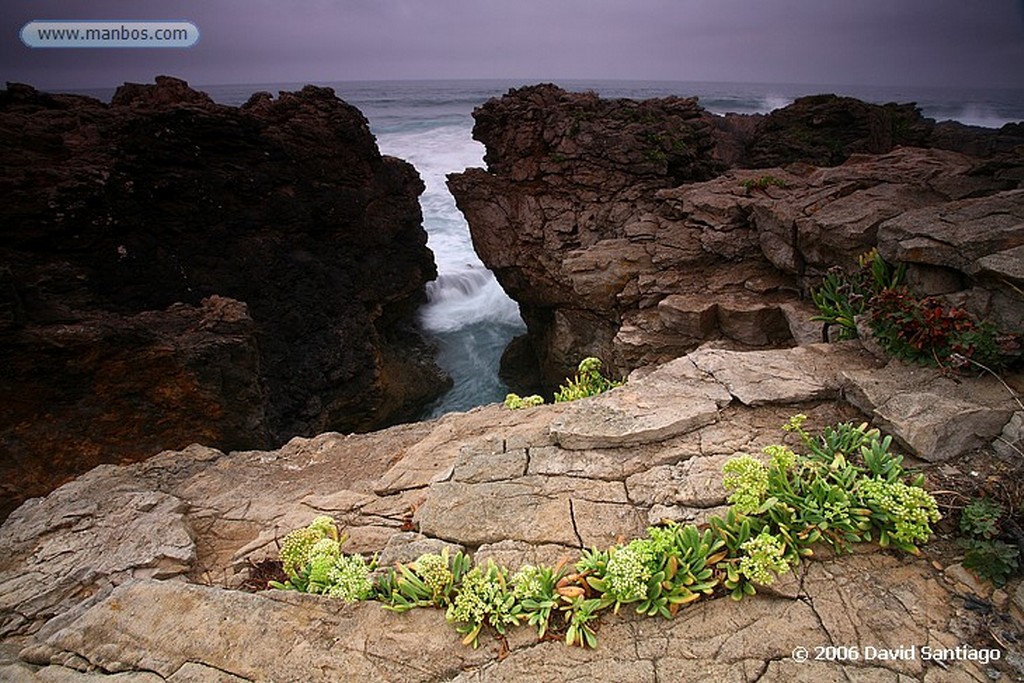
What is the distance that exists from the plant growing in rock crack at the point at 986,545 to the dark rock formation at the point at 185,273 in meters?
11.5

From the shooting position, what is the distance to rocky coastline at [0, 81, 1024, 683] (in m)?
3.14

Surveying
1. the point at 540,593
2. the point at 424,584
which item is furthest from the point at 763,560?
the point at 424,584

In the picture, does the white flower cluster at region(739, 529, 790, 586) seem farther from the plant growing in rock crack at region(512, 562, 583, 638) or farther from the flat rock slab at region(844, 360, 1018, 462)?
the flat rock slab at region(844, 360, 1018, 462)

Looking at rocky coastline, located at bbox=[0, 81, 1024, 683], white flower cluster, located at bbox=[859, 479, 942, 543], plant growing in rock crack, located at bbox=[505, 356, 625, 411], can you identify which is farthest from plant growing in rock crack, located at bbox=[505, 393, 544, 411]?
white flower cluster, located at bbox=[859, 479, 942, 543]

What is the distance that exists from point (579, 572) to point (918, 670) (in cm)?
190

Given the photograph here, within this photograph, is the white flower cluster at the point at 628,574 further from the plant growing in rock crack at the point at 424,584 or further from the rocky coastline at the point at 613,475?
Answer: the plant growing in rock crack at the point at 424,584

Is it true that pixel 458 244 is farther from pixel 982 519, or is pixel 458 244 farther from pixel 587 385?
pixel 982 519

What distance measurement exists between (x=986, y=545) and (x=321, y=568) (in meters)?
4.43

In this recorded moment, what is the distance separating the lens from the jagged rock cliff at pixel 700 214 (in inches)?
270

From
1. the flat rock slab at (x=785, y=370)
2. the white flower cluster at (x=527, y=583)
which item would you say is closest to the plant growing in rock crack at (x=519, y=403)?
the flat rock slab at (x=785, y=370)

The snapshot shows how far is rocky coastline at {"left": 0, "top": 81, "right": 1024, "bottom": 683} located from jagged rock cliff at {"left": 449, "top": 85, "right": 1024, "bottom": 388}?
0.06 m

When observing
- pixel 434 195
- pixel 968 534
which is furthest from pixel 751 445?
pixel 434 195

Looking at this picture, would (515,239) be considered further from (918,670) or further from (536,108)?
(918,670)

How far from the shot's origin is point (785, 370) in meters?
5.64
